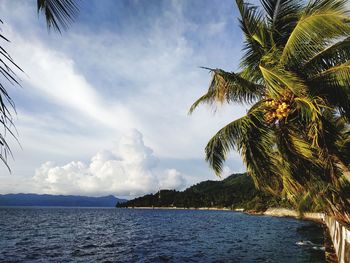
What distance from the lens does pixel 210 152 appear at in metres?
13.1

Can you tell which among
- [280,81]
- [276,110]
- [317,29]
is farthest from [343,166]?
[317,29]

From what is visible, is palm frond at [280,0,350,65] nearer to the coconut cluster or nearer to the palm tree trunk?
the coconut cluster

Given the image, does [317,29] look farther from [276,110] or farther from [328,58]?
[276,110]

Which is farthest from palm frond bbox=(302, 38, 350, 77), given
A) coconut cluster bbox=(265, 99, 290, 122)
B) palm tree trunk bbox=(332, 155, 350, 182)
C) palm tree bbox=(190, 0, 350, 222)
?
palm tree trunk bbox=(332, 155, 350, 182)

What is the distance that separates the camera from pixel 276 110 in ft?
36.9

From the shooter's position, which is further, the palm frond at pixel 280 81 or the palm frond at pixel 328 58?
the palm frond at pixel 328 58

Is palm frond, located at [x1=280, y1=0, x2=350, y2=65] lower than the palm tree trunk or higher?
higher

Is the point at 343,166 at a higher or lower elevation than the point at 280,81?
lower

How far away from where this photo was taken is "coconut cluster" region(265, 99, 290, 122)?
36.5 feet

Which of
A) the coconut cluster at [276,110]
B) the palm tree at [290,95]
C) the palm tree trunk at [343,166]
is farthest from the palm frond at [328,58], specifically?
the palm tree trunk at [343,166]

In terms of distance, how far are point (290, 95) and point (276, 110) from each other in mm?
650

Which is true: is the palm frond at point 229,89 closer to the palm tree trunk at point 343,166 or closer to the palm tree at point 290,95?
the palm tree at point 290,95

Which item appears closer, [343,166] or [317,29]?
[317,29]

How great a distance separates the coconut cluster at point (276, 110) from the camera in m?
11.1
